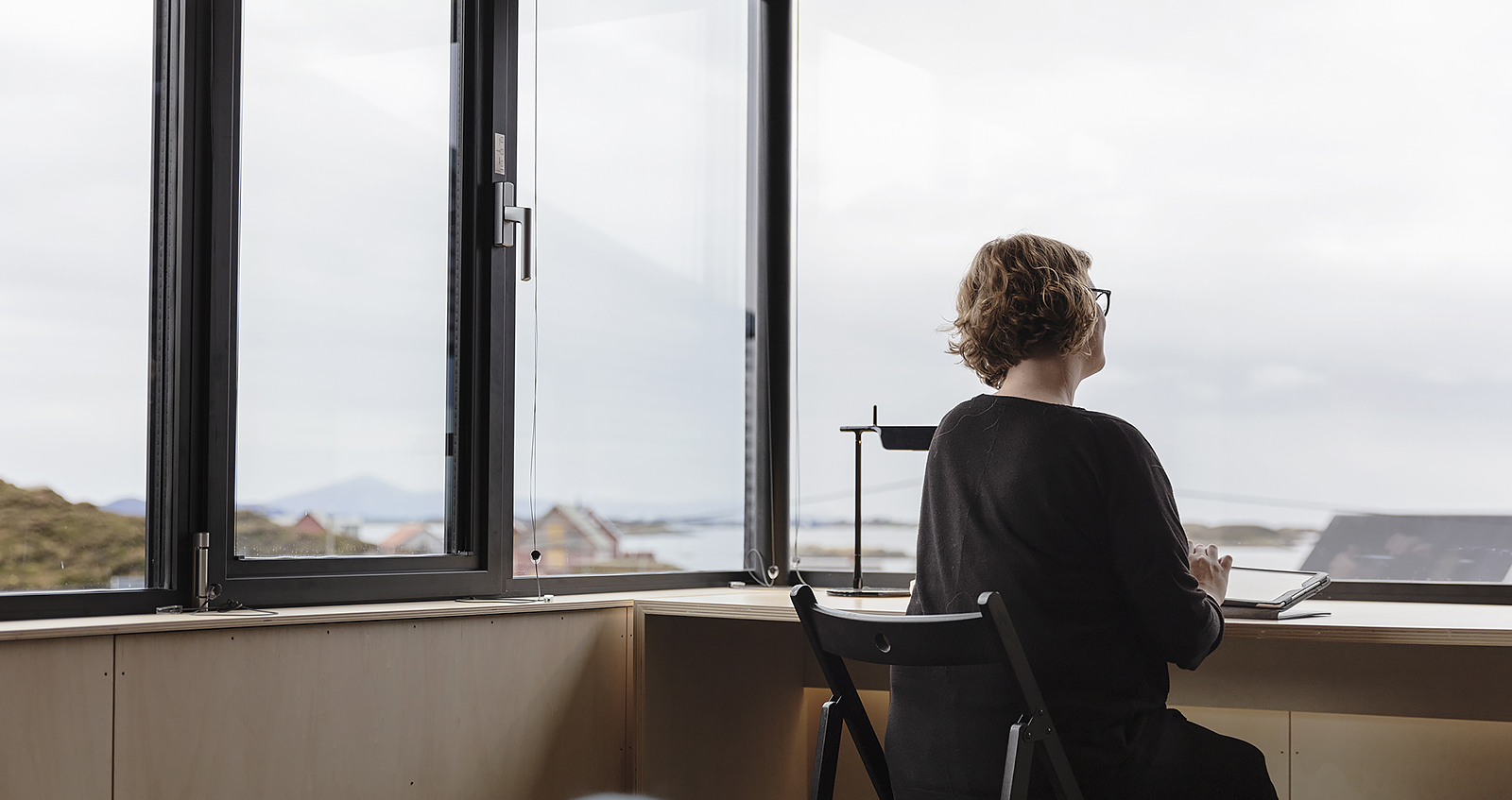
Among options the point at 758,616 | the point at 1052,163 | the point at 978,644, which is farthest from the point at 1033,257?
the point at 1052,163

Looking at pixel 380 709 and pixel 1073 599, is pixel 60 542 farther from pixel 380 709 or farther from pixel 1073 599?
pixel 1073 599

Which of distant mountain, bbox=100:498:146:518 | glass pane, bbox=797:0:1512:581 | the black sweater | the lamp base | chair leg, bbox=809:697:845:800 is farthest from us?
the lamp base

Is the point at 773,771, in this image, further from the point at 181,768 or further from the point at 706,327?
the point at 181,768

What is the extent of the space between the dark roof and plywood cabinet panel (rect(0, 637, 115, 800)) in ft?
6.80

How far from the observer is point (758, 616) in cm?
197

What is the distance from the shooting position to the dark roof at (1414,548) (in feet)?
6.90

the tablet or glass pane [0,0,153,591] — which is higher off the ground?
glass pane [0,0,153,591]

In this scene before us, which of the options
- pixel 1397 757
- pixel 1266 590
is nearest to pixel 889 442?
pixel 1266 590

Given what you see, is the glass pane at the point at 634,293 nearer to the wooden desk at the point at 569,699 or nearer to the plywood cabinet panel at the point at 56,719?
the wooden desk at the point at 569,699

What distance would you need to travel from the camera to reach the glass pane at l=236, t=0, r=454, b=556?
6.11 ft

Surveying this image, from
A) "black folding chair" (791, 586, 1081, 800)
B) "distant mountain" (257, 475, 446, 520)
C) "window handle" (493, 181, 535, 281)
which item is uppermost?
"window handle" (493, 181, 535, 281)

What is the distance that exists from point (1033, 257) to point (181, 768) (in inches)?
52.8

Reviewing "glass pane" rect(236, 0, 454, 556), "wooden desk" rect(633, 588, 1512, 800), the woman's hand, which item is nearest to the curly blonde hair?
the woman's hand

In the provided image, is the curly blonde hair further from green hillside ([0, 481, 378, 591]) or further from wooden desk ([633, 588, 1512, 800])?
green hillside ([0, 481, 378, 591])
